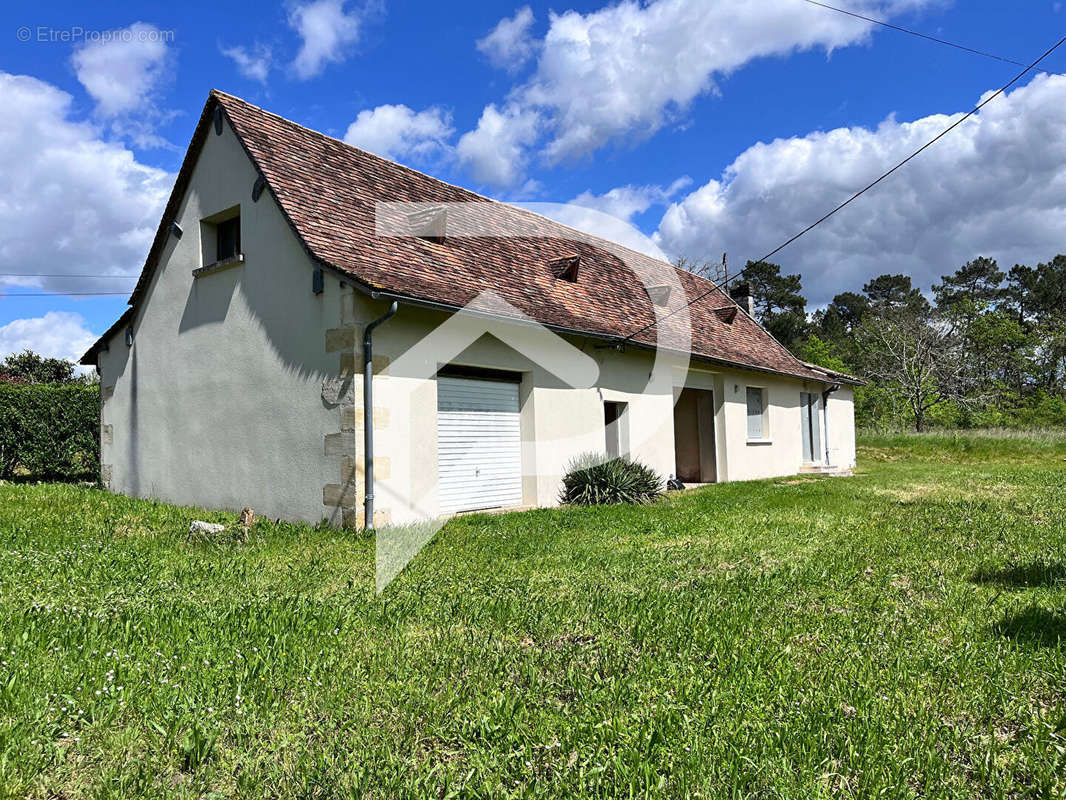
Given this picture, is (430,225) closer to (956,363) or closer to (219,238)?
(219,238)

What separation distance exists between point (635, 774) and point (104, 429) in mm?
13195

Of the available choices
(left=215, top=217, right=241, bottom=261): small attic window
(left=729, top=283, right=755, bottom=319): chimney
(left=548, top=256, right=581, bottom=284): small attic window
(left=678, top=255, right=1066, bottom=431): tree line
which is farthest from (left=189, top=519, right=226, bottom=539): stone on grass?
(left=678, top=255, right=1066, bottom=431): tree line

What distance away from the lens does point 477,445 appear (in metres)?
10.5

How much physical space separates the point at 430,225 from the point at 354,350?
3.62 metres

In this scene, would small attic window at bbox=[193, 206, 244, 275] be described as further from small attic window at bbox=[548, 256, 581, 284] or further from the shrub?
the shrub

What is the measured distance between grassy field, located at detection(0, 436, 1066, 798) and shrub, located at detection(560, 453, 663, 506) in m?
4.18

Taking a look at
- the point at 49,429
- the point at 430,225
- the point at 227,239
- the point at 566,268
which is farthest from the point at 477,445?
the point at 49,429

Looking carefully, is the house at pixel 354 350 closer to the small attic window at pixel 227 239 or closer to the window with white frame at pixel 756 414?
the small attic window at pixel 227 239

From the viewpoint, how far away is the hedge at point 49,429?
14906 millimetres

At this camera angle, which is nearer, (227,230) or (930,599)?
(930,599)

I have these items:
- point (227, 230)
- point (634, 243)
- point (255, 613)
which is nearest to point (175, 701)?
point (255, 613)

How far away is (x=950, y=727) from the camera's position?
2949 mm

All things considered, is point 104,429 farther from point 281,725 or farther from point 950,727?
point 950,727

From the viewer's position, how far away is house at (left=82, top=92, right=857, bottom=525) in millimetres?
8750
